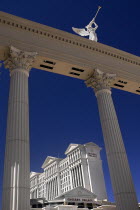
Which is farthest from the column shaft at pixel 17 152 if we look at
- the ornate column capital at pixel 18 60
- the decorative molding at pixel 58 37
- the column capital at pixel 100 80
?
the column capital at pixel 100 80

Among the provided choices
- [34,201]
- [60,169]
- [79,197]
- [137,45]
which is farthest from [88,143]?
[137,45]

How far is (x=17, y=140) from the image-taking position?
56.4 feet

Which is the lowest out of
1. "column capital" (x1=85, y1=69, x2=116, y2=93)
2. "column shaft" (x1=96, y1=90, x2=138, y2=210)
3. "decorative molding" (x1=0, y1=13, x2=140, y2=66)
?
"column shaft" (x1=96, y1=90, x2=138, y2=210)

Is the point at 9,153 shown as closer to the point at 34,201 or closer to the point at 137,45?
the point at 137,45

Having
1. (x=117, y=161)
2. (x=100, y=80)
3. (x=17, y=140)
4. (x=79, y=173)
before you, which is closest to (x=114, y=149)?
(x=117, y=161)

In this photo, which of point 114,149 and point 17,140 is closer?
point 17,140

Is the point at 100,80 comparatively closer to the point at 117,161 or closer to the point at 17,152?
the point at 117,161

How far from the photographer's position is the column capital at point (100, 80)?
85.6 ft

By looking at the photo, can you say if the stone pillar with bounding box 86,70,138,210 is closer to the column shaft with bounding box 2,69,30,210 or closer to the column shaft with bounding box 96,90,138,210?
the column shaft with bounding box 96,90,138,210

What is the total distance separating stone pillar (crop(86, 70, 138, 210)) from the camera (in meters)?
19.3

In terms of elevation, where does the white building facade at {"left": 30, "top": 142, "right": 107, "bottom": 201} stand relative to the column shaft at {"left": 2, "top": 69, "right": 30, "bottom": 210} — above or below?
above

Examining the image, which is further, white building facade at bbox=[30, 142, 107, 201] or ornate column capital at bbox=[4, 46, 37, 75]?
white building facade at bbox=[30, 142, 107, 201]

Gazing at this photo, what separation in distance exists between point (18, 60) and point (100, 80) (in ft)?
32.8

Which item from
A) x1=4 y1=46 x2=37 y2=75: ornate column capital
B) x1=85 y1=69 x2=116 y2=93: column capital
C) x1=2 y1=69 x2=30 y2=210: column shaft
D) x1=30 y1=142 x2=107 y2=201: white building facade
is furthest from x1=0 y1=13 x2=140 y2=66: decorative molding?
x1=30 y1=142 x2=107 y2=201: white building facade
